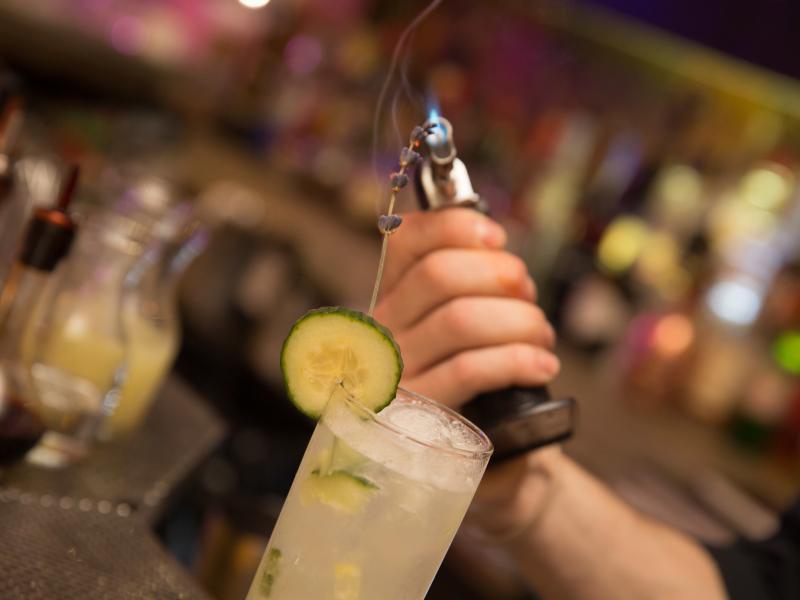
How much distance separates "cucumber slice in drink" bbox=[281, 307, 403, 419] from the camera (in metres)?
0.76

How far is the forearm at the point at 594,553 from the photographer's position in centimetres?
138

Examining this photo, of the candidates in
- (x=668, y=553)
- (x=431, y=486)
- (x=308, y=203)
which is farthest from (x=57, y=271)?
(x=308, y=203)

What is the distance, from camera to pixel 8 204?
1.12 m

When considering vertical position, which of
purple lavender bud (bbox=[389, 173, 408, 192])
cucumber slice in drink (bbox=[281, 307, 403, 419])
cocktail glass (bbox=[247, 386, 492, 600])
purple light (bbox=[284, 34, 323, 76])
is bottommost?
cocktail glass (bbox=[247, 386, 492, 600])

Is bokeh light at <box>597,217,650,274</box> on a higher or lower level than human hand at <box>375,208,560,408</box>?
higher

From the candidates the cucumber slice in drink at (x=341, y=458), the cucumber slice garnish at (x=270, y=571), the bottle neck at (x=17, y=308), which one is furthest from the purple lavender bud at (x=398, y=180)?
the bottle neck at (x=17, y=308)

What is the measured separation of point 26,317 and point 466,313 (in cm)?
49

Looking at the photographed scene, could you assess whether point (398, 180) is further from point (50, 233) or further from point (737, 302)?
point (737, 302)

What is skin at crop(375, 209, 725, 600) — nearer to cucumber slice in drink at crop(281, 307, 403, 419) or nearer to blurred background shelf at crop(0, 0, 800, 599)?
cucumber slice in drink at crop(281, 307, 403, 419)

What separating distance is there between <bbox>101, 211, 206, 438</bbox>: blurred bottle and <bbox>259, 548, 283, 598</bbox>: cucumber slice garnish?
545 mm

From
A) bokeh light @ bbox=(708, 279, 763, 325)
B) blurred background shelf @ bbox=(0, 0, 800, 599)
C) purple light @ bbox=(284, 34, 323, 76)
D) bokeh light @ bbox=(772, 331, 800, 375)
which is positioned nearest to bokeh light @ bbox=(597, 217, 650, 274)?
blurred background shelf @ bbox=(0, 0, 800, 599)

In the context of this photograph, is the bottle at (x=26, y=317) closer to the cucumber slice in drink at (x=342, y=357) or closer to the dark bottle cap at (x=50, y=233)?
the dark bottle cap at (x=50, y=233)

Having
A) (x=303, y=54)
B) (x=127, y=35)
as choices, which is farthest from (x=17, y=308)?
(x=303, y=54)

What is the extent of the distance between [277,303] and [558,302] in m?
0.96
